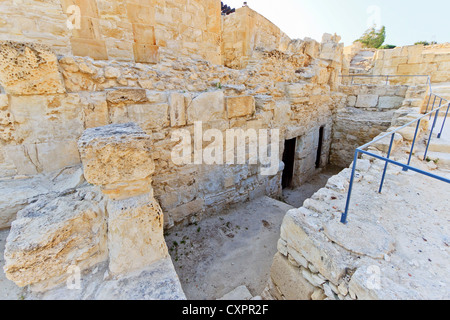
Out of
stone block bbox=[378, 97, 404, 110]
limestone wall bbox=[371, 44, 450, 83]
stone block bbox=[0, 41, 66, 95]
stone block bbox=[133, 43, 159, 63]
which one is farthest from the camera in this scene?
limestone wall bbox=[371, 44, 450, 83]

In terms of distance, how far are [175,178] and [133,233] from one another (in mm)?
1640

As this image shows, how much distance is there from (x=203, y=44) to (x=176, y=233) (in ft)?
15.5

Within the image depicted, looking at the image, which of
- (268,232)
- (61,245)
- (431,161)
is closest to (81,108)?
(61,245)

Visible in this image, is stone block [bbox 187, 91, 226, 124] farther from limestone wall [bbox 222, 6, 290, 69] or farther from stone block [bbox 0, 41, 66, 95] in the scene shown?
limestone wall [bbox 222, 6, 290, 69]

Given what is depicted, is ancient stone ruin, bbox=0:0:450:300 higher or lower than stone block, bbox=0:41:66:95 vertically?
lower

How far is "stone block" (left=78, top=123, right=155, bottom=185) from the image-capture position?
168cm

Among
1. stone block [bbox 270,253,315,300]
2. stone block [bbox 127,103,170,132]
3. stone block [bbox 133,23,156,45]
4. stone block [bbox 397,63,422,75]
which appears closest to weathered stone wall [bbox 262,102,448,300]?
stone block [bbox 270,253,315,300]

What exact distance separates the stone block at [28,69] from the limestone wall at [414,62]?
14.3m

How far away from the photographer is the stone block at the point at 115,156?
1.68m

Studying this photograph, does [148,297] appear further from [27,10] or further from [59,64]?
[27,10]

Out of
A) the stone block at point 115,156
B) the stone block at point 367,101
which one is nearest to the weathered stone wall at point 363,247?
the stone block at point 115,156

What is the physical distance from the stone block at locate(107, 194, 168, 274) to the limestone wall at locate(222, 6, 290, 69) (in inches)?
236

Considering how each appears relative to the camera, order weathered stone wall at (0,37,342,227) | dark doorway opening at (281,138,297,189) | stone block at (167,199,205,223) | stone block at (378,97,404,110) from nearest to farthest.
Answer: weathered stone wall at (0,37,342,227), stone block at (167,199,205,223), dark doorway opening at (281,138,297,189), stone block at (378,97,404,110)

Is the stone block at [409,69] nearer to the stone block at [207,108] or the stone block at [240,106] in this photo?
the stone block at [240,106]
